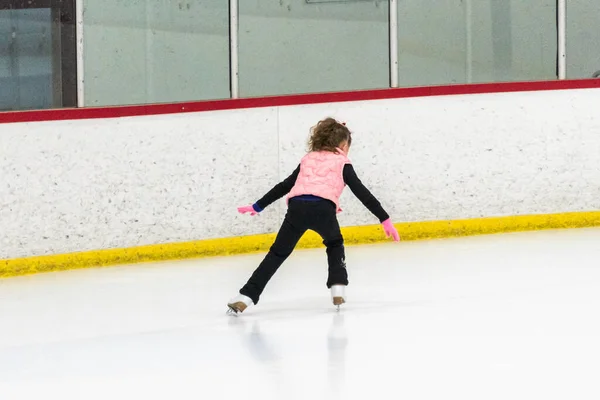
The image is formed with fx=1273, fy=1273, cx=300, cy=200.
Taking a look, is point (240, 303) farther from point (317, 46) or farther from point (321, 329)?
point (317, 46)

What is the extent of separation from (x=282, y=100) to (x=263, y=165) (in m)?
0.41

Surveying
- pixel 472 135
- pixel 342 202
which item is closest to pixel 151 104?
pixel 342 202

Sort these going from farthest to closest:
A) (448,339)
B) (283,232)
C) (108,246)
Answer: (108,246), (283,232), (448,339)

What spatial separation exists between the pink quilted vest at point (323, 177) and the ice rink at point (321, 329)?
515 mm

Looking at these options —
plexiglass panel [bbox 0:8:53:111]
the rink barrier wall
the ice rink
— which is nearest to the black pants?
the ice rink

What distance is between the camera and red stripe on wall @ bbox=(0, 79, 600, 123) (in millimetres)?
6887

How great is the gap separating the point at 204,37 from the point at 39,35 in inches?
39.5

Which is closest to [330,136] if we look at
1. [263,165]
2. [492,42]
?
[263,165]

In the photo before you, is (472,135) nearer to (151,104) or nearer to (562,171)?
(562,171)

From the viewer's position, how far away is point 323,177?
532 centimetres

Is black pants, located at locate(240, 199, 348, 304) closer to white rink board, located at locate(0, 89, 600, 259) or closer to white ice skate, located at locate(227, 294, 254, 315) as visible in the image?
white ice skate, located at locate(227, 294, 254, 315)

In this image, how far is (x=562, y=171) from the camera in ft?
26.1

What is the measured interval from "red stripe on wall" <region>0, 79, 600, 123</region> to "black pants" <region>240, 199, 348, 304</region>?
203cm

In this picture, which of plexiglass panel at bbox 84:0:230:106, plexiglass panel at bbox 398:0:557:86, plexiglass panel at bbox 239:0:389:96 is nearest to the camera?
plexiglass panel at bbox 84:0:230:106
